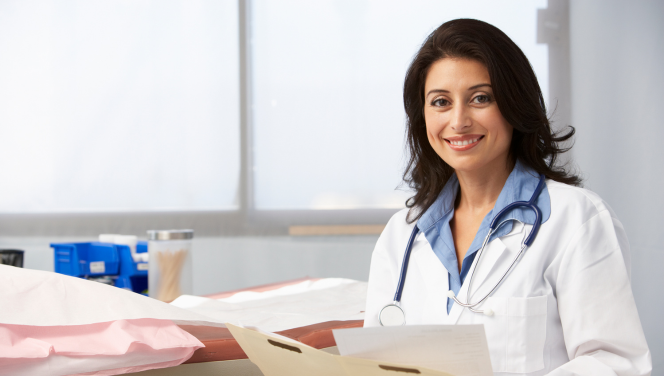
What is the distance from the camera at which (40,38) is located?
2.52 m

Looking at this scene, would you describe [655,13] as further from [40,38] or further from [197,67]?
[40,38]

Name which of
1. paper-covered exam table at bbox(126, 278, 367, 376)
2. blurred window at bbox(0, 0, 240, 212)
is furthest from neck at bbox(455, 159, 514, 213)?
blurred window at bbox(0, 0, 240, 212)

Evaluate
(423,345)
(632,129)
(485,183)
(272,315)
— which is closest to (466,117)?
(485,183)

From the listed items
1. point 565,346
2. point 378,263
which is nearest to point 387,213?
point 378,263

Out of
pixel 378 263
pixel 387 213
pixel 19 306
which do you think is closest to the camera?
pixel 19 306

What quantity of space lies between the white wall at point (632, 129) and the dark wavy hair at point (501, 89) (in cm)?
134

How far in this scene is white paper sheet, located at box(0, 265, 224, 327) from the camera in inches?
33.5

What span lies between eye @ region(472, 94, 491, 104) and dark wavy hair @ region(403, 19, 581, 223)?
29mm

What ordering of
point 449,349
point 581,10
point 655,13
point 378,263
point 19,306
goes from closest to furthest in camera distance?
point 449,349 → point 19,306 → point 378,263 → point 655,13 → point 581,10

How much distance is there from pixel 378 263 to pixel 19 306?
0.65 metres

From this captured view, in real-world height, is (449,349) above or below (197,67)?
below

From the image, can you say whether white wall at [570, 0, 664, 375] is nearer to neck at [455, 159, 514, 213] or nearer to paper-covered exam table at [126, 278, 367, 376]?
paper-covered exam table at [126, 278, 367, 376]

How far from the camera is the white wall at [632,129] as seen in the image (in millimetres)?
2135

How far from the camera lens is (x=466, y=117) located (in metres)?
0.95
